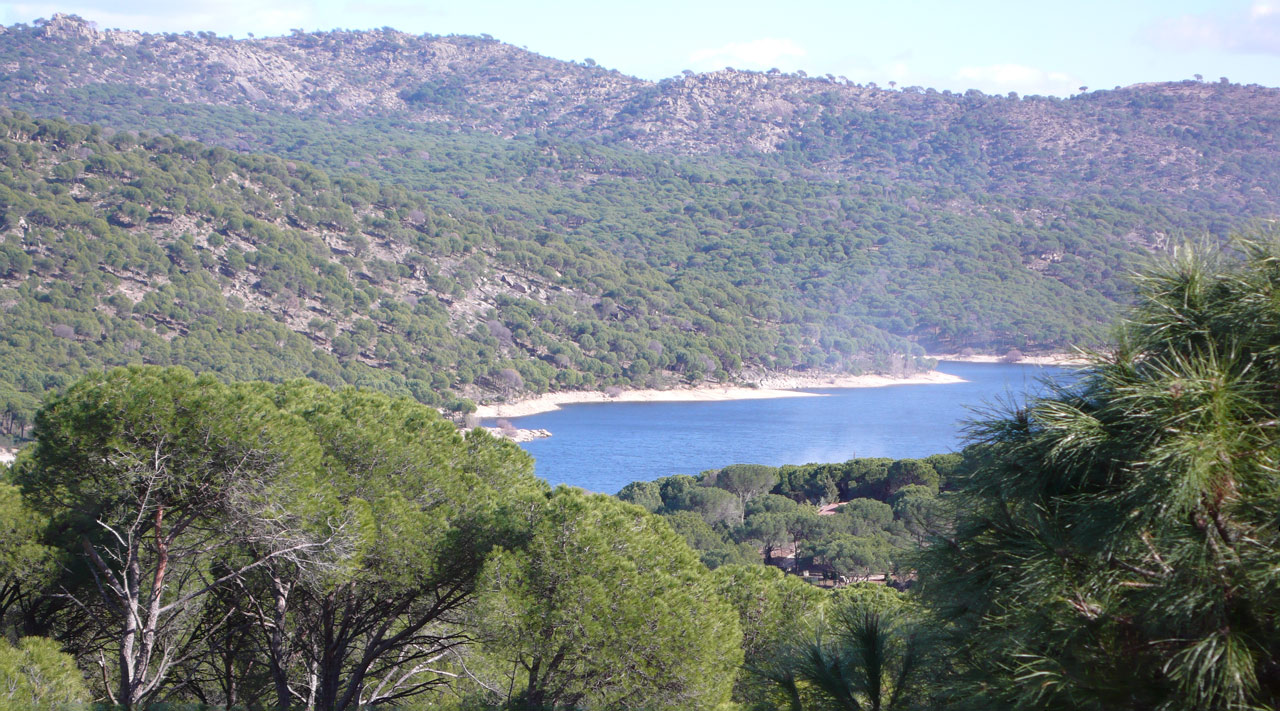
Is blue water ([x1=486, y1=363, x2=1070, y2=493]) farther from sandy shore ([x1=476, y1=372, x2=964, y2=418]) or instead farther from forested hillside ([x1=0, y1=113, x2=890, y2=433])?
forested hillside ([x1=0, y1=113, x2=890, y2=433])

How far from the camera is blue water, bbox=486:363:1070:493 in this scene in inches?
1823

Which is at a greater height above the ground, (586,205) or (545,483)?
(586,205)

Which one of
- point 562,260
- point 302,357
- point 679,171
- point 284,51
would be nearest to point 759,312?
point 562,260

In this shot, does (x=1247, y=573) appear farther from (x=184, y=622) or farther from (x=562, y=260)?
(x=562, y=260)

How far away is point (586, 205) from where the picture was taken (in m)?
129

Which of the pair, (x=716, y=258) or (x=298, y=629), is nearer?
(x=298, y=629)

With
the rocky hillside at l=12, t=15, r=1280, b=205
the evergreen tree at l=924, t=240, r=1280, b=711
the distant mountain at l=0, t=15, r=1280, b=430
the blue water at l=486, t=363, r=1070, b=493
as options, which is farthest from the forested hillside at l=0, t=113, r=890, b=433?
the rocky hillside at l=12, t=15, r=1280, b=205

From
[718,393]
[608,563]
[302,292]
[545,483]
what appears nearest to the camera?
[608,563]

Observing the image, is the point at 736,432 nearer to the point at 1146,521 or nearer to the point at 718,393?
the point at 718,393

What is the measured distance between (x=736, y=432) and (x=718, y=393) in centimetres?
1845

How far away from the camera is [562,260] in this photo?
8738 cm

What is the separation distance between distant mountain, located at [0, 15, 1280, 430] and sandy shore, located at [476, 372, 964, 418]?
1.45 m

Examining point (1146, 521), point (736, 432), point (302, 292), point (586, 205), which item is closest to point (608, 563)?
point (1146, 521)

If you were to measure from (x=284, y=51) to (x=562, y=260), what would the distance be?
127 meters
